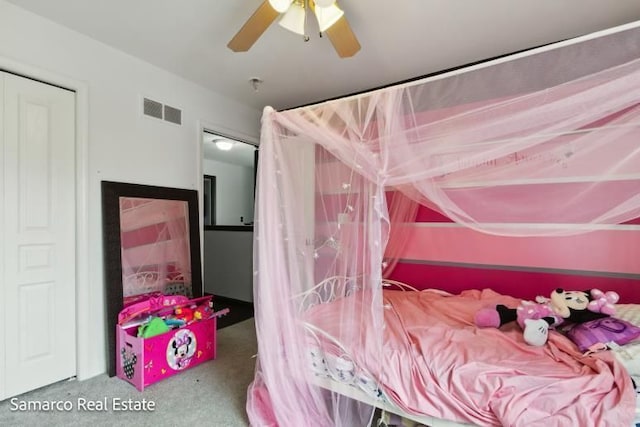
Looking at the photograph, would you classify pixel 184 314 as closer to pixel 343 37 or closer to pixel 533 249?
pixel 343 37

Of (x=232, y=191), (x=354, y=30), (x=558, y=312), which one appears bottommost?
(x=558, y=312)

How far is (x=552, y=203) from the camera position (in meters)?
1.70

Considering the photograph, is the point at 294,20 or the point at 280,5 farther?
the point at 294,20

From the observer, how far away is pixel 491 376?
1397 mm

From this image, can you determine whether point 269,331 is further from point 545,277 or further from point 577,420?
point 545,277

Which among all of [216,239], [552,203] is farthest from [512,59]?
[216,239]

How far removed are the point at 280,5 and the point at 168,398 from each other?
8.11ft

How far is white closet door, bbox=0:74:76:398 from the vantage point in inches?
83.4

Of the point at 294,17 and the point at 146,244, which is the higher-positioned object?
the point at 294,17

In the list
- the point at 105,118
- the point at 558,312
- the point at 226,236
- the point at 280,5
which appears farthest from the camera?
the point at 226,236

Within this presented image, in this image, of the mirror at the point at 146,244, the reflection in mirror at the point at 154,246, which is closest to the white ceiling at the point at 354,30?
the mirror at the point at 146,244

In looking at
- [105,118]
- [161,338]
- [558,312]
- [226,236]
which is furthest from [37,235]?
[558,312]

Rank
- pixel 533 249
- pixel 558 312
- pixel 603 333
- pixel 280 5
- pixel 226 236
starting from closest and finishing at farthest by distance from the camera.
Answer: pixel 603 333, pixel 280 5, pixel 558 312, pixel 533 249, pixel 226 236

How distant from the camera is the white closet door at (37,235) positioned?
6.95 feet
